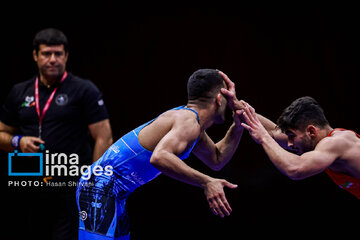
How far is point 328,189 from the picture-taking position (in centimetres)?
441

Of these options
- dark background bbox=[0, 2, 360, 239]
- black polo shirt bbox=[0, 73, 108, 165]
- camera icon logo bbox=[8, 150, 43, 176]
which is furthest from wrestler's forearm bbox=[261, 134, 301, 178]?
dark background bbox=[0, 2, 360, 239]

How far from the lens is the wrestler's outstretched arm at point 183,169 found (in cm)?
214

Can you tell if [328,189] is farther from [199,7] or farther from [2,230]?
[2,230]

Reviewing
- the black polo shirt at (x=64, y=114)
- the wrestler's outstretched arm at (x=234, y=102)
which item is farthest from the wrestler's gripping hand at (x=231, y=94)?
the black polo shirt at (x=64, y=114)

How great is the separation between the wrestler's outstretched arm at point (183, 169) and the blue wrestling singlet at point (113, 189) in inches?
6.5

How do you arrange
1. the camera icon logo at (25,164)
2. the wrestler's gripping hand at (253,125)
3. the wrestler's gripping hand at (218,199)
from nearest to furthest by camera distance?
1. the wrestler's gripping hand at (218,199)
2. the wrestler's gripping hand at (253,125)
3. the camera icon logo at (25,164)

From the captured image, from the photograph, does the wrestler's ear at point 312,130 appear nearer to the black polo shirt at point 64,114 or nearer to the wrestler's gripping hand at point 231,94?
the wrestler's gripping hand at point 231,94

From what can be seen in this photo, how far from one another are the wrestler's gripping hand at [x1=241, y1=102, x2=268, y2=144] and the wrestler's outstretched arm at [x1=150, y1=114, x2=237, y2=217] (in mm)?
406

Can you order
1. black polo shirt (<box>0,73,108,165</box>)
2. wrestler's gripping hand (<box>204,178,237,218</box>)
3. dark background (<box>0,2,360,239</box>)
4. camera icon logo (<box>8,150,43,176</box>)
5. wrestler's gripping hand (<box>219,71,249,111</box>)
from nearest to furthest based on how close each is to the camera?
wrestler's gripping hand (<box>204,178,237,218</box>), wrestler's gripping hand (<box>219,71,249,111</box>), black polo shirt (<box>0,73,108,165</box>), camera icon logo (<box>8,150,43,176</box>), dark background (<box>0,2,360,239</box>)

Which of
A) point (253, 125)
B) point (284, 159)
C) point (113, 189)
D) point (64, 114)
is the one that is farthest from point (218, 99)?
point (64, 114)

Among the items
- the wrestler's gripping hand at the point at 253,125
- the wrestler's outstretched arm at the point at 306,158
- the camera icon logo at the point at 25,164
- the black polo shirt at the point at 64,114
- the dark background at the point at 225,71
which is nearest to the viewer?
the wrestler's outstretched arm at the point at 306,158

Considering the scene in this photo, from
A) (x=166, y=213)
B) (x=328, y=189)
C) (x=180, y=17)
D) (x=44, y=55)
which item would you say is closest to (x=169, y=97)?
(x=180, y=17)

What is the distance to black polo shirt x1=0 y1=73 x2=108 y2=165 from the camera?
3.24 m

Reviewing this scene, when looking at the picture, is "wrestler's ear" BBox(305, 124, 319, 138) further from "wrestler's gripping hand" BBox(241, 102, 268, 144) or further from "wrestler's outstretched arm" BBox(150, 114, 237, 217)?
"wrestler's outstretched arm" BBox(150, 114, 237, 217)
